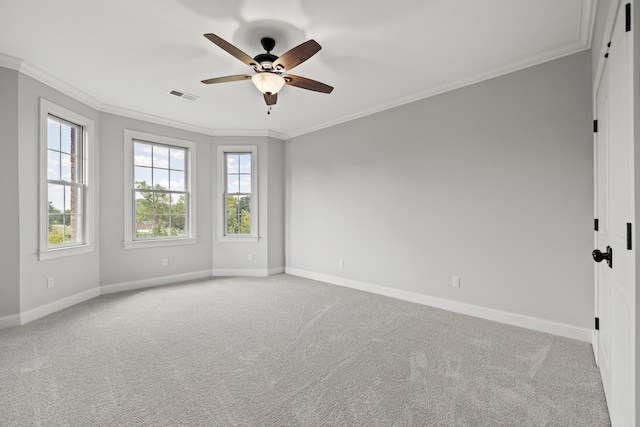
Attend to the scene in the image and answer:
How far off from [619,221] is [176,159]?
556 cm

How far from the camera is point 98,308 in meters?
3.75

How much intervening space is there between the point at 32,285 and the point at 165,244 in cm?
182

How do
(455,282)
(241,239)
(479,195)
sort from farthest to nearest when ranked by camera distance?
(241,239) → (455,282) → (479,195)

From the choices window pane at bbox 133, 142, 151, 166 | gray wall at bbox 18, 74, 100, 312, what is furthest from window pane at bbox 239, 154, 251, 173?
gray wall at bbox 18, 74, 100, 312

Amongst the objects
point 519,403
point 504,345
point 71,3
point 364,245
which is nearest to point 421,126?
point 364,245

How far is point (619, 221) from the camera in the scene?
1.51 m

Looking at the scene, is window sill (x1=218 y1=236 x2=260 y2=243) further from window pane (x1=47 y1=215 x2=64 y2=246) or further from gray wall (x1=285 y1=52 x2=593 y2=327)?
window pane (x1=47 y1=215 x2=64 y2=246)

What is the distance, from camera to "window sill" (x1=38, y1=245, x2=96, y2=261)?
11.4 ft

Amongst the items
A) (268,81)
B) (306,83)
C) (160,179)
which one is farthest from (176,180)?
(306,83)

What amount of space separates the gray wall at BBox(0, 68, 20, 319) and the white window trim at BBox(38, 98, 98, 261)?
26cm

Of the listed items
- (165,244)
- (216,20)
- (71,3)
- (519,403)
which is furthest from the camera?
Answer: (165,244)

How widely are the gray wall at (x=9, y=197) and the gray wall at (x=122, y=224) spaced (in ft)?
4.03

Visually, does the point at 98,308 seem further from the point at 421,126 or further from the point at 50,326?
the point at 421,126

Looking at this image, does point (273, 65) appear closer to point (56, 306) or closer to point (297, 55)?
point (297, 55)
